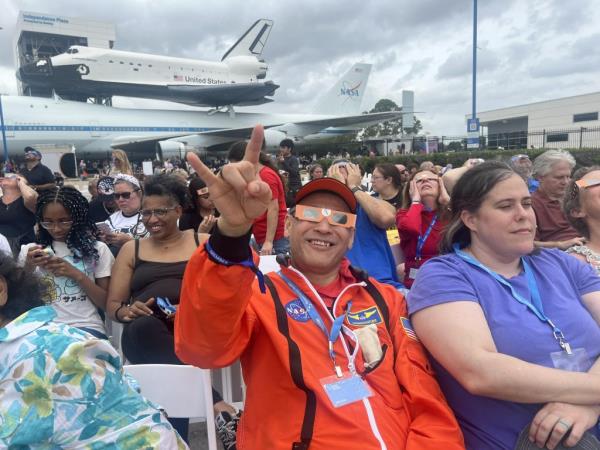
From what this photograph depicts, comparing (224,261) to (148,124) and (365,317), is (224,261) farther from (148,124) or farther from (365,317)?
(148,124)

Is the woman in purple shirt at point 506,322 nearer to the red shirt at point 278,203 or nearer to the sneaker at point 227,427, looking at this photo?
the sneaker at point 227,427

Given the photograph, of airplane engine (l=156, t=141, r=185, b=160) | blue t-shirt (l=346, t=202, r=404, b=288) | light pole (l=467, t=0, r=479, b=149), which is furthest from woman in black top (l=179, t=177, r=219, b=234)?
airplane engine (l=156, t=141, r=185, b=160)

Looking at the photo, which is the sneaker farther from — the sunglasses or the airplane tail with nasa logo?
the airplane tail with nasa logo

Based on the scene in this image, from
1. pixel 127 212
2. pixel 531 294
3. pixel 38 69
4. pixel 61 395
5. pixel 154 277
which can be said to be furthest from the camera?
pixel 38 69

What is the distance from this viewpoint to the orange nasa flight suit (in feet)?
4.25

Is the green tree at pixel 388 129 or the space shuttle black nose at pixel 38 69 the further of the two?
the green tree at pixel 388 129

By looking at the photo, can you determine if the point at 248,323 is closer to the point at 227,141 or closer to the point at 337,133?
the point at 227,141

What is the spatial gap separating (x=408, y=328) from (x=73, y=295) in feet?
6.58

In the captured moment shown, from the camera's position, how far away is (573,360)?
155 cm

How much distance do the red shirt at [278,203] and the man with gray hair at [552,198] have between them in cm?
227

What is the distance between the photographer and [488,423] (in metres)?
1.52

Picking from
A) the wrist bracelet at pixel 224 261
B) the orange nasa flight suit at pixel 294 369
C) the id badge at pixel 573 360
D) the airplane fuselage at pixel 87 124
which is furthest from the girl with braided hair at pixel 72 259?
the airplane fuselage at pixel 87 124

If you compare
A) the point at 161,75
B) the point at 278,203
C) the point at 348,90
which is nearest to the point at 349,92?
the point at 348,90

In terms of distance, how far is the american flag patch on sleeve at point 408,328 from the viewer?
1.67m
